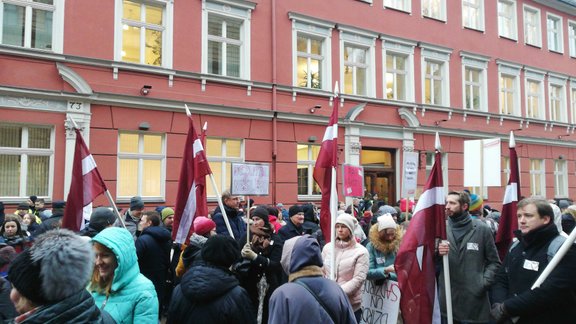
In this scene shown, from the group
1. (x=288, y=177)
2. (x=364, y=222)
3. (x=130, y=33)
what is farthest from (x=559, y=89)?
(x=130, y=33)

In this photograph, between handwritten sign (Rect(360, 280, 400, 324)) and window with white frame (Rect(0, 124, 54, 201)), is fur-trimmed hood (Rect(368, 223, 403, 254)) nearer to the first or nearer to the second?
handwritten sign (Rect(360, 280, 400, 324))

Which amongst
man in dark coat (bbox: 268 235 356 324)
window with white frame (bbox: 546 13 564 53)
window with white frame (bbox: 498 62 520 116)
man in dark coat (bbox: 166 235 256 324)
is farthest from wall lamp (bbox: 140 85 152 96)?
window with white frame (bbox: 546 13 564 53)

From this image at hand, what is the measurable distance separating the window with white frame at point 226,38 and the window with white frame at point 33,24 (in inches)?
153

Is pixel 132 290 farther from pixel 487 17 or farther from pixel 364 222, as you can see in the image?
pixel 487 17

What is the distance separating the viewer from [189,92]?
13.5 metres

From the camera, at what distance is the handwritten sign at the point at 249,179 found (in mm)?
6918

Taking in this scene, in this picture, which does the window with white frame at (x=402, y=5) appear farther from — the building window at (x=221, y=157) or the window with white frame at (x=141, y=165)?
the window with white frame at (x=141, y=165)

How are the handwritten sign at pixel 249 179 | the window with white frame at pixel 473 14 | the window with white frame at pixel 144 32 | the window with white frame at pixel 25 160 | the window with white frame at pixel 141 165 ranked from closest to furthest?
the handwritten sign at pixel 249 179
the window with white frame at pixel 25 160
the window with white frame at pixel 141 165
the window with white frame at pixel 144 32
the window with white frame at pixel 473 14

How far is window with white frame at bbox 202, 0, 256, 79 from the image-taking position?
1399cm

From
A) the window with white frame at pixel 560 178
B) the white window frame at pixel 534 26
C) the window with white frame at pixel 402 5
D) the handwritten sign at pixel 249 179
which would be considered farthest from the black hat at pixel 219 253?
the window with white frame at pixel 560 178

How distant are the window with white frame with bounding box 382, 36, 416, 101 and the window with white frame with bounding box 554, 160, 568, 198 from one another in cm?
1005

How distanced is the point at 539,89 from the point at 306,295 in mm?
23605

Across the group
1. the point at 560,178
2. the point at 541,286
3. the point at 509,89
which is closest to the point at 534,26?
the point at 509,89

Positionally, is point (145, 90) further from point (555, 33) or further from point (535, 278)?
point (555, 33)
